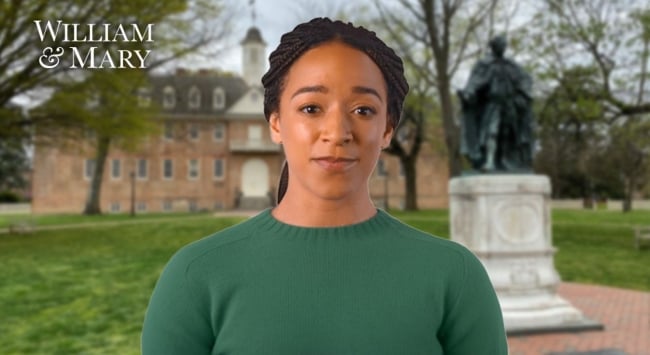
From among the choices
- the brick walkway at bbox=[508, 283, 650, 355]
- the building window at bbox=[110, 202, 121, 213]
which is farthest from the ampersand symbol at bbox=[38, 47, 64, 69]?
the building window at bbox=[110, 202, 121, 213]

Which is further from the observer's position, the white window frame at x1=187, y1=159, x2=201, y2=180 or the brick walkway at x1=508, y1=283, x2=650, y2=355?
the white window frame at x1=187, y1=159, x2=201, y2=180

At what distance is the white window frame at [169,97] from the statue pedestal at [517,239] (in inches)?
1646

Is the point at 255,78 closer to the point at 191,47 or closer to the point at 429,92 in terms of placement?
the point at 429,92

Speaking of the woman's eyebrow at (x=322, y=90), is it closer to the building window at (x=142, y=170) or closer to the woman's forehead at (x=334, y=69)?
the woman's forehead at (x=334, y=69)

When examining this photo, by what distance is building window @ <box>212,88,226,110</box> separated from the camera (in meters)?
46.8

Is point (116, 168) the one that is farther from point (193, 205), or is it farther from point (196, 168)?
point (193, 205)

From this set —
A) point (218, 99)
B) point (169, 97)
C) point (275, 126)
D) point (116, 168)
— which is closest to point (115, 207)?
point (116, 168)

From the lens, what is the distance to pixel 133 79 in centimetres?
1809

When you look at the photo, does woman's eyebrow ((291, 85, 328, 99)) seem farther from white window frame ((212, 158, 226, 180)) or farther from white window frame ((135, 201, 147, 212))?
white window frame ((135, 201, 147, 212))

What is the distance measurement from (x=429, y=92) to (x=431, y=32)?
48.9 feet

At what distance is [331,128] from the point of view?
1.34m

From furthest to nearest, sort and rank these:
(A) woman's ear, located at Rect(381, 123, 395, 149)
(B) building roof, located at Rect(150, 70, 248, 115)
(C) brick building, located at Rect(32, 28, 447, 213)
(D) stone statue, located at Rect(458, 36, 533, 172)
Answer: (B) building roof, located at Rect(150, 70, 248, 115) → (C) brick building, located at Rect(32, 28, 447, 213) → (D) stone statue, located at Rect(458, 36, 533, 172) → (A) woman's ear, located at Rect(381, 123, 395, 149)

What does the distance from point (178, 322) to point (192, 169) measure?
4475 centimetres

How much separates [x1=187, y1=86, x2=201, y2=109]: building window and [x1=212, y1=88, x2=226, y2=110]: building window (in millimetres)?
1227
